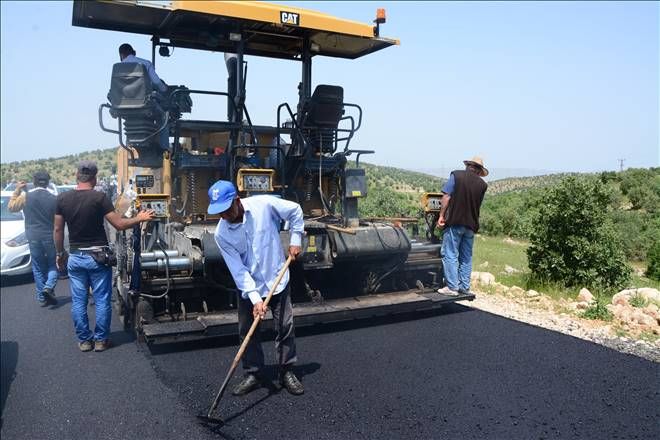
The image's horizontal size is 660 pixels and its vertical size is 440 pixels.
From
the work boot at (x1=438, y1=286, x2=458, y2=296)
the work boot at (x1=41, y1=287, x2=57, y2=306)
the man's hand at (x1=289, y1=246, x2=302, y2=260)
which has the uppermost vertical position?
the man's hand at (x1=289, y1=246, x2=302, y2=260)

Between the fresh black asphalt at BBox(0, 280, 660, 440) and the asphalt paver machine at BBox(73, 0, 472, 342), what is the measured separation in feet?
1.26

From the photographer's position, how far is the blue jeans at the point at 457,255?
6.24 meters

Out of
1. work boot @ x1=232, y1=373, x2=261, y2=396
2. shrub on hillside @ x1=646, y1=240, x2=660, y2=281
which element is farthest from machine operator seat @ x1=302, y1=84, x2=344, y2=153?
shrub on hillside @ x1=646, y1=240, x2=660, y2=281

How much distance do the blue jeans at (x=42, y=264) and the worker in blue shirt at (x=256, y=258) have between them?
4.17 metres

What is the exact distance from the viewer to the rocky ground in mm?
5266

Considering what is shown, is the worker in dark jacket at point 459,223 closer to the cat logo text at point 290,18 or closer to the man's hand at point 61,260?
the cat logo text at point 290,18

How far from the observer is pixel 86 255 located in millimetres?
5121

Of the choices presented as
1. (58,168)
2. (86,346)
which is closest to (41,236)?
(86,346)

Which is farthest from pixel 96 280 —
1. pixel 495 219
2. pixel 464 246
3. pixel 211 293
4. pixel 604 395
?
pixel 495 219

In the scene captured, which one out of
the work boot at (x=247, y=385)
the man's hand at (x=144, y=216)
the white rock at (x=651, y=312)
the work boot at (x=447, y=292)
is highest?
the man's hand at (x=144, y=216)

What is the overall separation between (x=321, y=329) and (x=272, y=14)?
10.4 feet

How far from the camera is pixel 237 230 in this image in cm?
386

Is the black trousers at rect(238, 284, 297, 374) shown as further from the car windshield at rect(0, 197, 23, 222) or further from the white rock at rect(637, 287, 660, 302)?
the car windshield at rect(0, 197, 23, 222)

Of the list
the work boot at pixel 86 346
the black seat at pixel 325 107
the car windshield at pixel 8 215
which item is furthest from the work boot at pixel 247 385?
the car windshield at pixel 8 215
